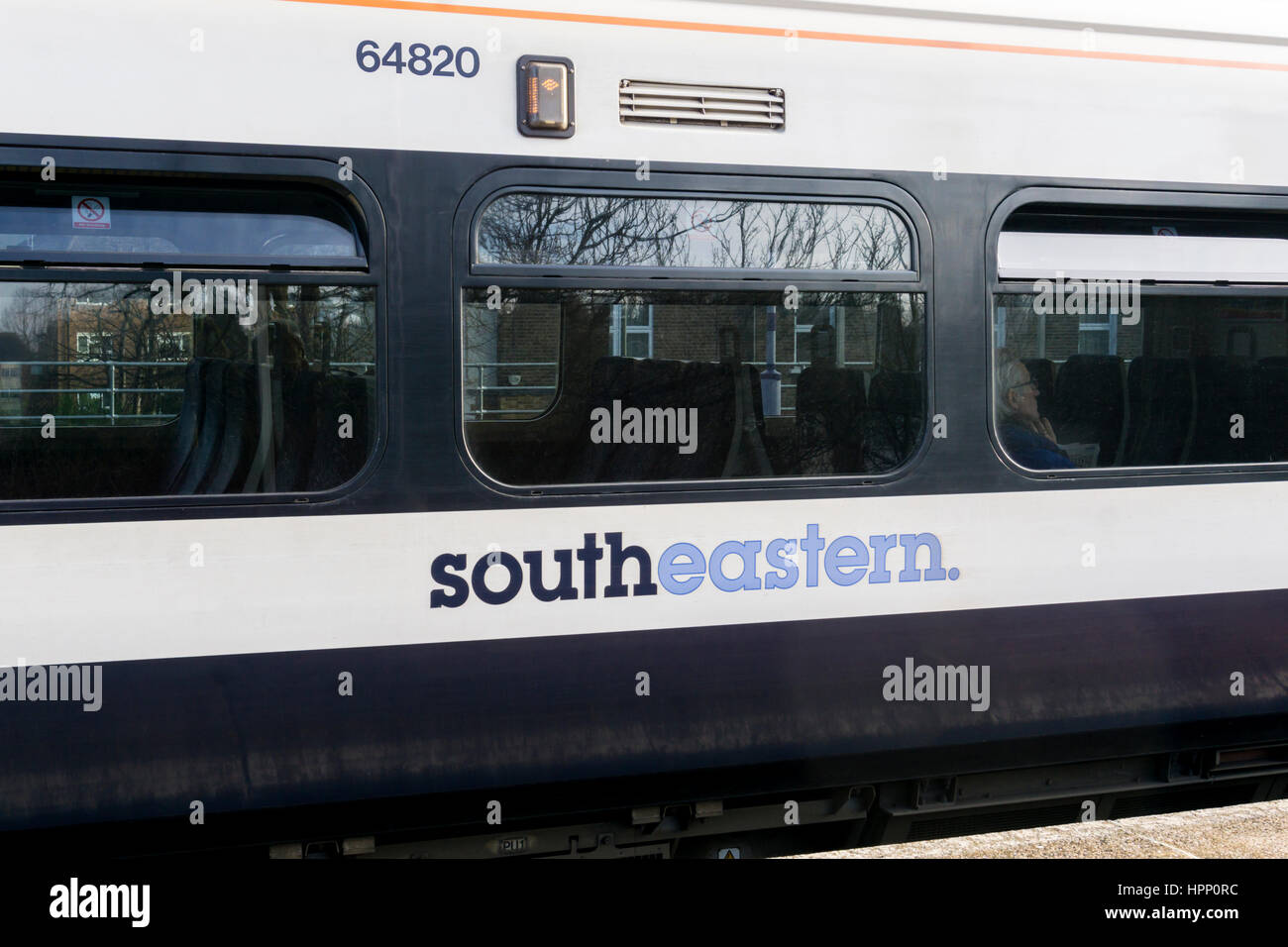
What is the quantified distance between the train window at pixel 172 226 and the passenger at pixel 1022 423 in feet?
7.15

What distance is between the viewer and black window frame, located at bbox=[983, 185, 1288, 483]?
3914 millimetres

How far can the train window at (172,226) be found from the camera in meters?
3.17

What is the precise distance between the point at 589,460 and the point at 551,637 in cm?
56

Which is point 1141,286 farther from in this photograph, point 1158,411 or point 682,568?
point 682,568

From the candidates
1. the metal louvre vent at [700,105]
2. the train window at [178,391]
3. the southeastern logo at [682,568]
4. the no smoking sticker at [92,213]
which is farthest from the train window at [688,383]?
the no smoking sticker at [92,213]

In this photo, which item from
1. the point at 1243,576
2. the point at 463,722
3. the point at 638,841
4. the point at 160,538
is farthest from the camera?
the point at 1243,576

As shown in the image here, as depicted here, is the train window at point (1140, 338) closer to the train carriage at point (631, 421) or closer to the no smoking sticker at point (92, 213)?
the train carriage at point (631, 421)

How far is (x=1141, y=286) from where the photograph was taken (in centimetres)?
411

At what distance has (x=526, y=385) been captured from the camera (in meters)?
3.55

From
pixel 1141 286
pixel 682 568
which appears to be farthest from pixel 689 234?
pixel 1141 286

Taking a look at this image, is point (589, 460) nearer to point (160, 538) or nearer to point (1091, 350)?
point (160, 538)

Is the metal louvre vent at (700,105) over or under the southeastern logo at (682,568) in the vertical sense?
over

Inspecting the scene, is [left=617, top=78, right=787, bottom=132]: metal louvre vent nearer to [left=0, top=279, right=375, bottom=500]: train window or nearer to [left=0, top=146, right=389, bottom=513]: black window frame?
[left=0, top=146, right=389, bottom=513]: black window frame
